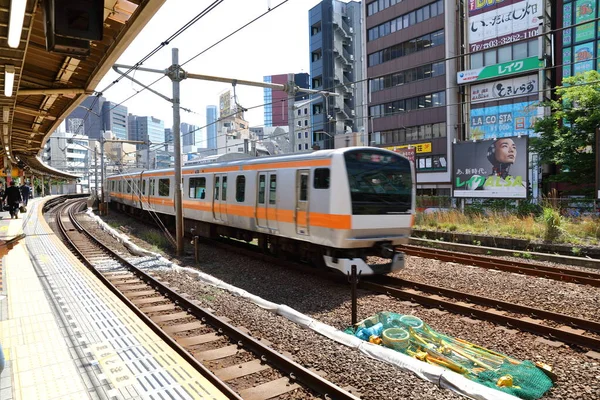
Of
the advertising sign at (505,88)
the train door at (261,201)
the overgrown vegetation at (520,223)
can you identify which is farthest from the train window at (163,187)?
the advertising sign at (505,88)

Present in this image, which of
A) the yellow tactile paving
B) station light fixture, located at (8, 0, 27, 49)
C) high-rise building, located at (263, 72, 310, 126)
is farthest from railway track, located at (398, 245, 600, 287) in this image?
high-rise building, located at (263, 72, 310, 126)

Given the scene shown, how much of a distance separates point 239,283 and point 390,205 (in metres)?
3.77

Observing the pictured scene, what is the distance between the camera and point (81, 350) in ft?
16.7

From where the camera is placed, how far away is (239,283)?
959 cm

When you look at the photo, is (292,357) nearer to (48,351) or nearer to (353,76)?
(48,351)

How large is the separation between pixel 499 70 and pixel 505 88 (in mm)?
1496

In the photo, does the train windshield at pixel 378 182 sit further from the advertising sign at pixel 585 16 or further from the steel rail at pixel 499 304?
the advertising sign at pixel 585 16

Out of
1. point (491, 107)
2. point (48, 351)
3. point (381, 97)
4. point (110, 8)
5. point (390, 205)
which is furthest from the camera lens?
point (381, 97)

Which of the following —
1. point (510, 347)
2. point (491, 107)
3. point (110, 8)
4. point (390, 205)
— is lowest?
point (510, 347)

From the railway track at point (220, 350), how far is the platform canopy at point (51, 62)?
3646 mm

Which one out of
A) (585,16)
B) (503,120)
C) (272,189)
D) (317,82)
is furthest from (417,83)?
(272,189)

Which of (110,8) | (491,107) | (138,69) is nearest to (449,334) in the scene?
(110,8)

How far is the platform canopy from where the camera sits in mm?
5188

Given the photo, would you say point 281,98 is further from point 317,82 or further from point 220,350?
point 220,350
